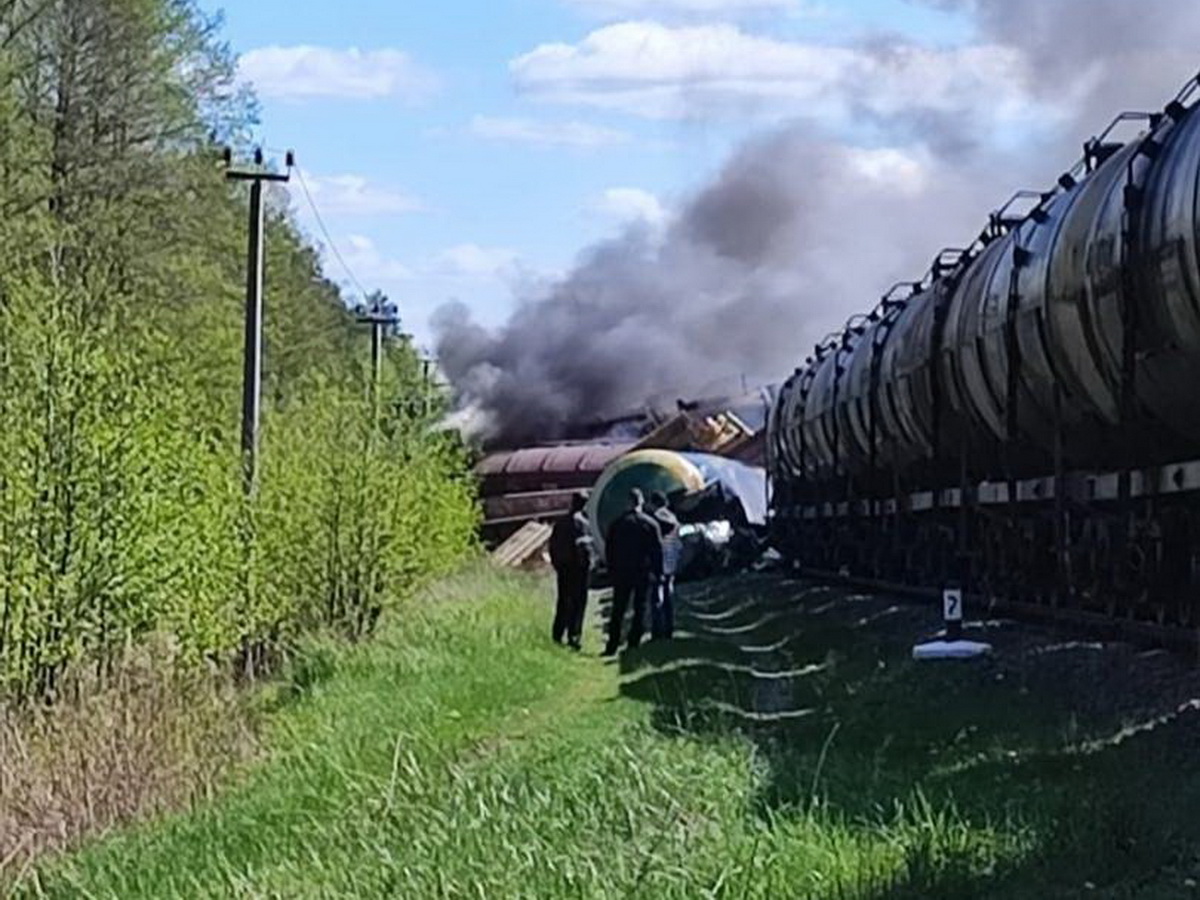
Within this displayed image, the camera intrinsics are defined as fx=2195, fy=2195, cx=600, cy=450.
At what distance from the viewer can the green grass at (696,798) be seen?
818cm

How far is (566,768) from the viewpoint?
1116cm

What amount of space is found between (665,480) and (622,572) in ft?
57.6

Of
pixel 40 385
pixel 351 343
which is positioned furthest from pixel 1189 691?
pixel 351 343

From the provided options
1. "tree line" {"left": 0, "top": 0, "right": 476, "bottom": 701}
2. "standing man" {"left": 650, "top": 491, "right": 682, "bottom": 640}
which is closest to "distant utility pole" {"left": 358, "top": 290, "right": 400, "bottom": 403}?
"tree line" {"left": 0, "top": 0, "right": 476, "bottom": 701}

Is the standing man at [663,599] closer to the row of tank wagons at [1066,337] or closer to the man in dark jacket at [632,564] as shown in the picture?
the man in dark jacket at [632,564]

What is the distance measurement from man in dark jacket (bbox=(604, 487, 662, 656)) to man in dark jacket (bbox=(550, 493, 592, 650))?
0.45 meters

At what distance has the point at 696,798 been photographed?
9766mm

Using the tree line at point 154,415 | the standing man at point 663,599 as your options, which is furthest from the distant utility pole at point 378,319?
the standing man at point 663,599

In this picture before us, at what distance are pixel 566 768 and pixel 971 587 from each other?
42.3 ft

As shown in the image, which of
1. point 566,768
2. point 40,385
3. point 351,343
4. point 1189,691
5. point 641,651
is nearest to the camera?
point 566,768

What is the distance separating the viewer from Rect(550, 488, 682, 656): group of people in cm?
2252

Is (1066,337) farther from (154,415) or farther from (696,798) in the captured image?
(696,798)

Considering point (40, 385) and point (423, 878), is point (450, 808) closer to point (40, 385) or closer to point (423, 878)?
point (423, 878)

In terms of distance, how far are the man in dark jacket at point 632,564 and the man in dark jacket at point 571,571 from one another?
45cm
